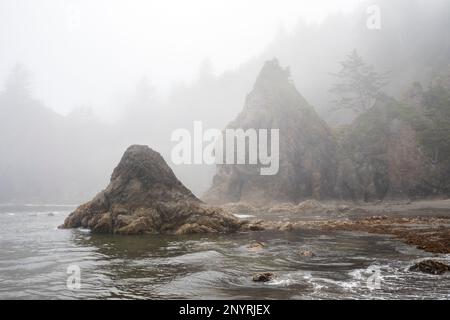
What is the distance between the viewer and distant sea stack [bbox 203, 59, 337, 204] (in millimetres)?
68125

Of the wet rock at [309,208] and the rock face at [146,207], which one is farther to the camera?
Answer: the wet rock at [309,208]

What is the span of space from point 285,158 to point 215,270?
2260 inches

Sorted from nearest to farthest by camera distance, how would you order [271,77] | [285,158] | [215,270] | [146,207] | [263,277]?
[263,277]
[215,270]
[146,207]
[285,158]
[271,77]

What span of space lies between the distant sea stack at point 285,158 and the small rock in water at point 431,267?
5333cm

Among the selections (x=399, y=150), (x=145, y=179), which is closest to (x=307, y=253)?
(x=145, y=179)

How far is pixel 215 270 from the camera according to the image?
48.2 ft

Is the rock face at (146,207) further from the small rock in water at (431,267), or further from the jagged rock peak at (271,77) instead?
the jagged rock peak at (271,77)

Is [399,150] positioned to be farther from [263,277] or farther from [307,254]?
[263,277]

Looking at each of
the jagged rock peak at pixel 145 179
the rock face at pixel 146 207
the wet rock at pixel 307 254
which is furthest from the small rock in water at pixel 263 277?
the jagged rock peak at pixel 145 179

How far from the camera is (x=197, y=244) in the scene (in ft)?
75.6

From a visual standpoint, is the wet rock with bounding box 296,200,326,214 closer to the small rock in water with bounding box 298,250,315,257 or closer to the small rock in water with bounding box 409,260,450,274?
the small rock in water with bounding box 298,250,315,257

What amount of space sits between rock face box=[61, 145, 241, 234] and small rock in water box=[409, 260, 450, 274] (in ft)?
60.6

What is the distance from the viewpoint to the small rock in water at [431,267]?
13438mm
